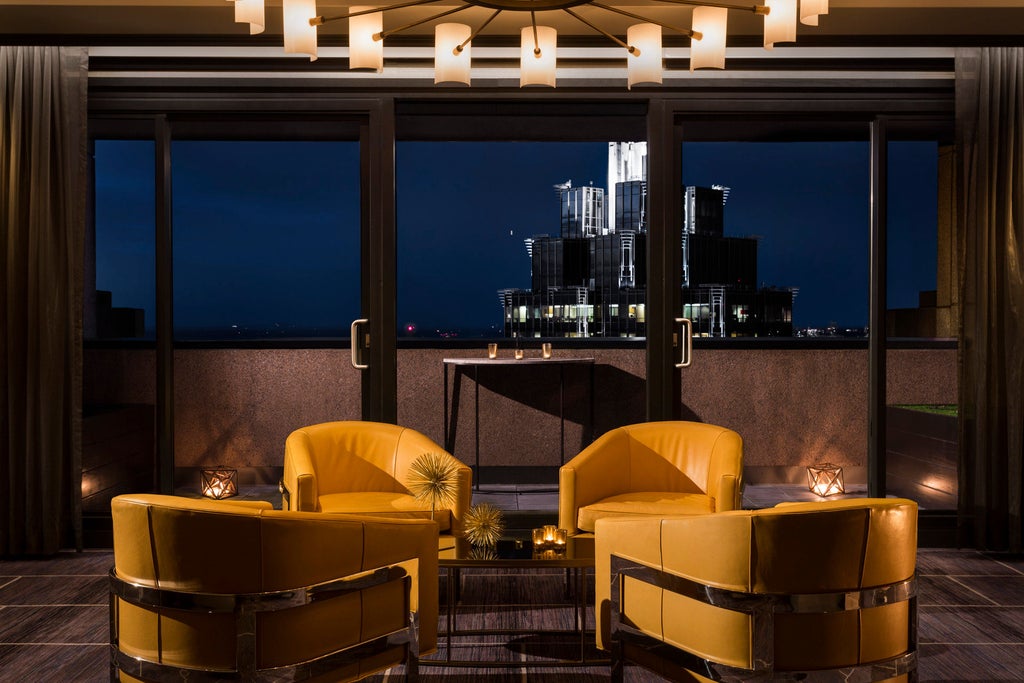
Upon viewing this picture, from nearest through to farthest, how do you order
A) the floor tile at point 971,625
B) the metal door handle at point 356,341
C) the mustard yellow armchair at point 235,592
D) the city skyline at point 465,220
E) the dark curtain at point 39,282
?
the mustard yellow armchair at point 235,592 → the floor tile at point 971,625 → the dark curtain at point 39,282 → the metal door handle at point 356,341 → the city skyline at point 465,220

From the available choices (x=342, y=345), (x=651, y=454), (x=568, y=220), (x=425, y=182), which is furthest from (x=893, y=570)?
(x=425, y=182)

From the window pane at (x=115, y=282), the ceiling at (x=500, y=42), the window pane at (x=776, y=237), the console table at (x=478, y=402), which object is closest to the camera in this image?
the ceiling at (x=500, y=42)

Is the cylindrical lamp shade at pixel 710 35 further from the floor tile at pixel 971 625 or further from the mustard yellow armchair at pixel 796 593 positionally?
the floor tile at pixel 971 625

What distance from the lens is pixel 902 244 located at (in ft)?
29.5

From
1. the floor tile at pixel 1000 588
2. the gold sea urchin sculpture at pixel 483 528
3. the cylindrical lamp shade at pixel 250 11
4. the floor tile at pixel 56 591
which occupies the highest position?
the cylindrical lamp shade at pixel 250 11

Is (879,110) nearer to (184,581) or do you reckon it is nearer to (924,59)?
(924,59)

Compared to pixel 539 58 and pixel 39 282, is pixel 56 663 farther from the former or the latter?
pixel 539 58

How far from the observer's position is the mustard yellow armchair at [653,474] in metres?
3.17

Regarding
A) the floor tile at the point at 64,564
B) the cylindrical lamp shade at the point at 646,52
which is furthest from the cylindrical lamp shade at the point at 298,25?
the floor tile at the point at 64,564

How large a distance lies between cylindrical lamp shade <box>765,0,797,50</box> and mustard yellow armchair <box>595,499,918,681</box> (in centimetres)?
140

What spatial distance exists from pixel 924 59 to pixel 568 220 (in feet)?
14.8

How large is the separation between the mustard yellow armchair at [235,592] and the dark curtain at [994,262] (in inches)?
135

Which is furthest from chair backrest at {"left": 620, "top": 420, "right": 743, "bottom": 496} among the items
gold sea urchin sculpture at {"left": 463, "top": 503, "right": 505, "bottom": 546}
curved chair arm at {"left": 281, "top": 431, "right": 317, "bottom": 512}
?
curved chair arm at {"left": 281, "top": 431, "right": 317, "bottom": 512}

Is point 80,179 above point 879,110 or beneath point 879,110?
beneath
